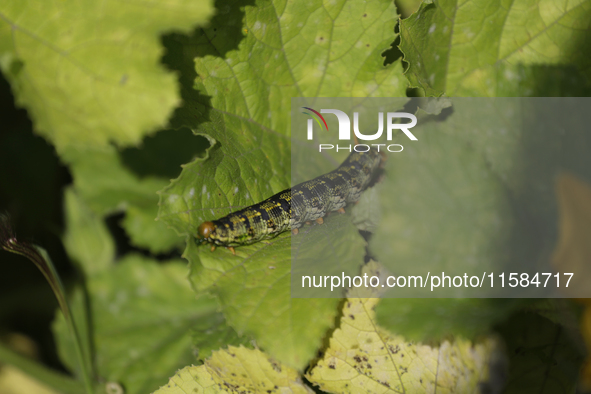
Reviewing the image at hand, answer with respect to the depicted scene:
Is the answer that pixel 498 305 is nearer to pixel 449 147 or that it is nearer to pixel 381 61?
pixel 449 147

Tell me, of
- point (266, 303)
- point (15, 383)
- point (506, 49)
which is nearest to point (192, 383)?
point (266, 303)

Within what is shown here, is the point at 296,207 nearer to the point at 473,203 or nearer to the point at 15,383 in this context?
the point at 473,203

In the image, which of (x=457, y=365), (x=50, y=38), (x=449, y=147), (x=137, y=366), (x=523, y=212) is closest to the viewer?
(x=50, y=38)

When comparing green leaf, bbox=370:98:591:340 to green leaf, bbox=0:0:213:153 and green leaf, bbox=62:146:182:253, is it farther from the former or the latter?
green leaf, bbox=62:146:182:253

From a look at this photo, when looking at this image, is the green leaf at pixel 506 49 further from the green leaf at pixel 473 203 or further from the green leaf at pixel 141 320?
the green leaf at pixel 141 320

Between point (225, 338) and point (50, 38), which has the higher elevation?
point (50, 38)

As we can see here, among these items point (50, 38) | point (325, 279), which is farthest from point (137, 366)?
point (50, 38)

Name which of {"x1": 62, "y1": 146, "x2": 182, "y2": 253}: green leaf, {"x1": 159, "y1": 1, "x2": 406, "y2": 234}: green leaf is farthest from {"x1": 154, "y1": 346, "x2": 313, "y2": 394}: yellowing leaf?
{"x1": 62, "y1": 146, "x2": 182, "y2": 253}: green leaf

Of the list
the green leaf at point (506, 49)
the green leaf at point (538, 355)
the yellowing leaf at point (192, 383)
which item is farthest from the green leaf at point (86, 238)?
the green leaf at point (538, 355)
